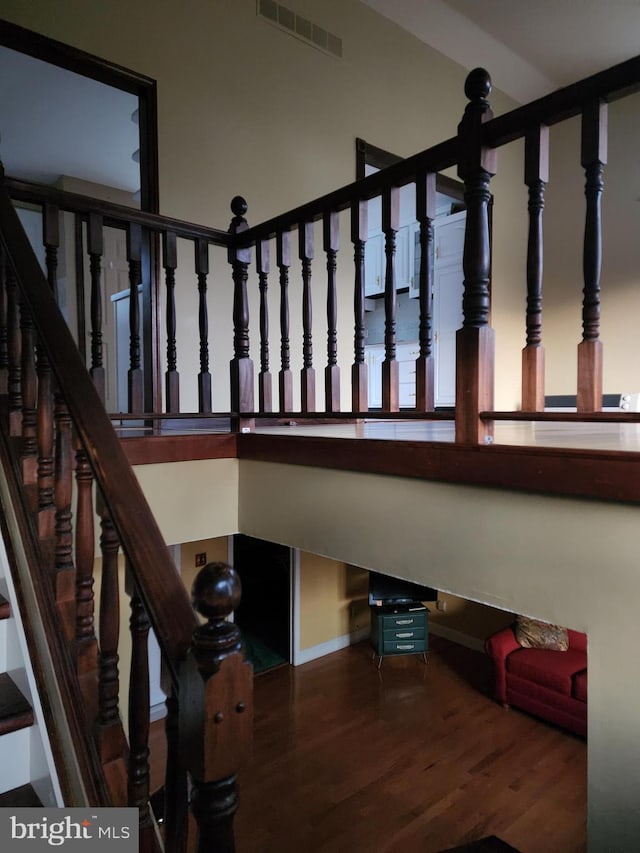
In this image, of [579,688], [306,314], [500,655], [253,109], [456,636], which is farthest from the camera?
[456,636]

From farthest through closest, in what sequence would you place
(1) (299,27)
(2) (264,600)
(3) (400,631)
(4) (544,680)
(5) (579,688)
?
(2) (264,600) → (3) (400,631) → (4) (544,680) → (5) (579,688) → (1) (299,27)

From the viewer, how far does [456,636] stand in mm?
6453

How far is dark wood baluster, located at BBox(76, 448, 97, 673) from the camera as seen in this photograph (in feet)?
3.90

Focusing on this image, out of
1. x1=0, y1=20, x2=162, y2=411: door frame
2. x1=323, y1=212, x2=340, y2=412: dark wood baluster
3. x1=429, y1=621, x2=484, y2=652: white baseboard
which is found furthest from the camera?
x1=429, y1=621, x2=484, y2=652: white baseboard

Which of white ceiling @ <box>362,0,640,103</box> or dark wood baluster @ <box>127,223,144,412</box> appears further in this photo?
white ceiling @ <box>362,0,640,103</box>

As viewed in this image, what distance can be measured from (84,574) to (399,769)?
12.7 ft

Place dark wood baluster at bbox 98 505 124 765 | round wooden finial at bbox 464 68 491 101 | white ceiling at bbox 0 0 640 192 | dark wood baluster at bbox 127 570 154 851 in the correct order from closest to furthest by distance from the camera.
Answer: dark wood baluster at bbox 127 570 154 851, dark wood baluster at bbox 98 505 124 765, round wooden finial at bbox 464 68 491 101, white ceiling at bbox 0 0 640 192

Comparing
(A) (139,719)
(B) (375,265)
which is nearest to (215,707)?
(A) (139,719)

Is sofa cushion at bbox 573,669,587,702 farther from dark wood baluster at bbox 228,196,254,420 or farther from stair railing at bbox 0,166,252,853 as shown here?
stair railing at bbox 0,166,252,853

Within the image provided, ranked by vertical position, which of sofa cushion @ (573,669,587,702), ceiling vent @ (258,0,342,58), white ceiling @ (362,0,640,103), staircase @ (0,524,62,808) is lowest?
sofa cushion @ (573,669,587,702)

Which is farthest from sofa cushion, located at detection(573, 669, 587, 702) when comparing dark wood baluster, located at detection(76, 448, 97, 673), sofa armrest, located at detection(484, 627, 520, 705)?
dark wood baluster, located at detection(76, 448, 97, 673)

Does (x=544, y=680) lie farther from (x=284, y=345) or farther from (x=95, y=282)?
(x=95, y=282)

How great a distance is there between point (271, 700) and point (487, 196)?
482 centimetres

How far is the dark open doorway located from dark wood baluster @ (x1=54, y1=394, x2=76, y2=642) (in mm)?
4435
